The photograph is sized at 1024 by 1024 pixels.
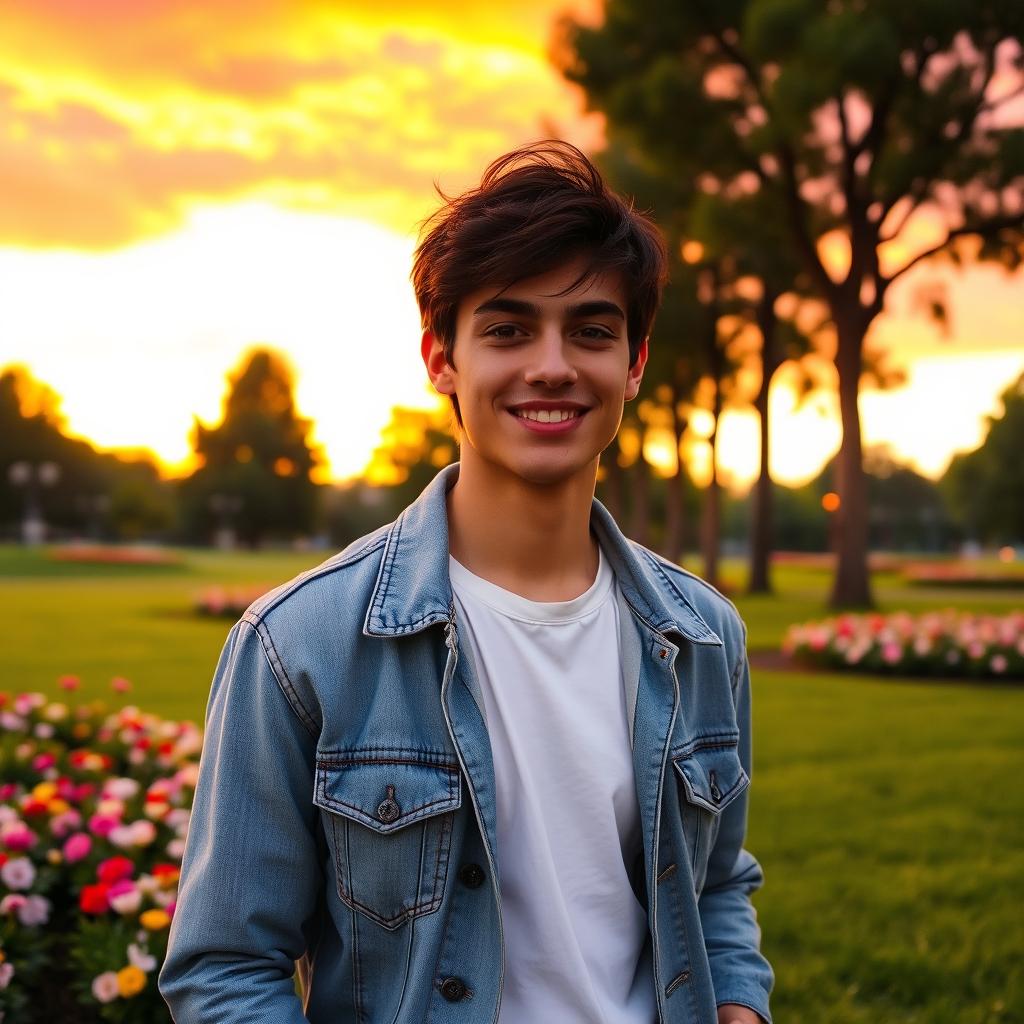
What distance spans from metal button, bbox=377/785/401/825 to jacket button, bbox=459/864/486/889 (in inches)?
6.1

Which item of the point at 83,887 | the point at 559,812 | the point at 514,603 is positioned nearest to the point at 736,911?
the point at 559,812

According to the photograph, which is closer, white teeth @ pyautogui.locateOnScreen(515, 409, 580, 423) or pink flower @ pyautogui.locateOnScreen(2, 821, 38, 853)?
white teeth @ pyautogui.locateOnScreen(515, 409, 580, 423)

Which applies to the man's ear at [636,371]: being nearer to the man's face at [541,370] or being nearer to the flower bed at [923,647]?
the man's face at [541,370]

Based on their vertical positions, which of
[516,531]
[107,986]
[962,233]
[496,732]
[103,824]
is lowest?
[107,986]

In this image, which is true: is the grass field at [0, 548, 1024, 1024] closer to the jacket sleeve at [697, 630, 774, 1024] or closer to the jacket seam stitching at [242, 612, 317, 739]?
the jacket sleeve at [697, 630, 774, 1024]

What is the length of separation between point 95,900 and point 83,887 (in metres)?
0.39

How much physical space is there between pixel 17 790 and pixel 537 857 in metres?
2.92

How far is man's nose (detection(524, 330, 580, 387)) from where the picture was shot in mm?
1851

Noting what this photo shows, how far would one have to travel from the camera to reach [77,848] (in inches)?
132

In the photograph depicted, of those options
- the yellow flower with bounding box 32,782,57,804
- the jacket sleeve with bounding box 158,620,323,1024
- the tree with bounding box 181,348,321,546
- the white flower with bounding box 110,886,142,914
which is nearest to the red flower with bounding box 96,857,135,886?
the white flower with bounding box 110,886,142,914

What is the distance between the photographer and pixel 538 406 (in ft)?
6.16

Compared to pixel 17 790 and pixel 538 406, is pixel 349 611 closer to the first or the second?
pixel 538 406

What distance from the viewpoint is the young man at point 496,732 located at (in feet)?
5.49

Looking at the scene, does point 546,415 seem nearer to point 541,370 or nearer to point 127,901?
point 541,370
